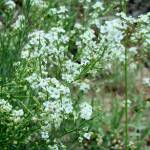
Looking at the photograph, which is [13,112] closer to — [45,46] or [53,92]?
[53,92]

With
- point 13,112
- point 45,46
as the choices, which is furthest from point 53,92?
point 45,46

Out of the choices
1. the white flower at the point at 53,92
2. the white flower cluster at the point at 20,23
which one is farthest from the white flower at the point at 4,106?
the white flower cluster at the point at 20,23

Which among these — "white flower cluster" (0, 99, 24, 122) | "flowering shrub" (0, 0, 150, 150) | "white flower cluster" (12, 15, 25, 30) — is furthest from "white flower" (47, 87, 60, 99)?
"white flower cluster" (12, 15, 25, 30)

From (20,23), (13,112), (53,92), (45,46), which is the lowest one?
(13,112)

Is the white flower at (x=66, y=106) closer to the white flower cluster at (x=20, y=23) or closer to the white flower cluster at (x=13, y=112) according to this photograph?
the white flower cluster at (x=13, y=112)

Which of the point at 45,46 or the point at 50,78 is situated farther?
the point at 45,46

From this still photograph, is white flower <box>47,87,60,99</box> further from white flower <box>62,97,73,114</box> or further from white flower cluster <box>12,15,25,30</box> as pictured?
white flower cluster <box>12,15,25,30</box>

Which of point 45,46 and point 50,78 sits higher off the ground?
point 45,46

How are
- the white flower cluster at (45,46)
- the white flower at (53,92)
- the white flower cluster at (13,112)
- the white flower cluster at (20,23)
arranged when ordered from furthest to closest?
Result: the white flower cluster at (20,23), the white flower cluster at (45,46), the white flower cluster at (13,112), the white flower at (53,92)

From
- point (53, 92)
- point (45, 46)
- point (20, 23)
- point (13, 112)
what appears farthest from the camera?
point (20, 23)

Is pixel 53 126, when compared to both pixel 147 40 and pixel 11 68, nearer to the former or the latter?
pixel 11 68

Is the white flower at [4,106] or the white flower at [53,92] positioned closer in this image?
the white flower at [53,92]
